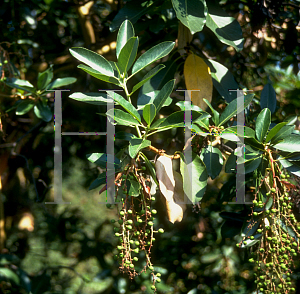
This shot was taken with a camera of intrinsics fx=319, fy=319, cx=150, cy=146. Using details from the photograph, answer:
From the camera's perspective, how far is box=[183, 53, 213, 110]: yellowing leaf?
99cm

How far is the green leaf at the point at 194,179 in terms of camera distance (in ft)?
2.51

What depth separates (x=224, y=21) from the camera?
1.00 m

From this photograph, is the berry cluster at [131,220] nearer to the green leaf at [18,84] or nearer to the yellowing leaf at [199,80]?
the yellowing leaf at [199,80]

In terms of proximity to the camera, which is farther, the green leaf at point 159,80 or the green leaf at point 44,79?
the green leaf at point 44,79

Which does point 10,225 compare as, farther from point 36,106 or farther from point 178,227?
point 178,227

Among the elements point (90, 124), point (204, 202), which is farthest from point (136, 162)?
point (204, 202)

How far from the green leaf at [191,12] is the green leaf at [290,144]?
36 cm

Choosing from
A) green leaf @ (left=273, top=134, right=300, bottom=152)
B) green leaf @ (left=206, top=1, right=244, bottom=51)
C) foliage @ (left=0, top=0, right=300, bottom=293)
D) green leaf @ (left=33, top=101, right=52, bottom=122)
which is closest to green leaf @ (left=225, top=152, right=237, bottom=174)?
foliage @ (left=0, top=0, right=300, bottom=293)

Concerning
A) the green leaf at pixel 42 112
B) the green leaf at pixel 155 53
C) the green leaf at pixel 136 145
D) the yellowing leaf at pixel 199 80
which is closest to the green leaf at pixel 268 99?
the yellowing leaf at pixel 199 80

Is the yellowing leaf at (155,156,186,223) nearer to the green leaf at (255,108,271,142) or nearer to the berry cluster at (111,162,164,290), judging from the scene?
the berry cluster at (111,162,164,290)

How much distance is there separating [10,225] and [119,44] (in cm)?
129

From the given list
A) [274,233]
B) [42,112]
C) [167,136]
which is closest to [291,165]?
[274,233]

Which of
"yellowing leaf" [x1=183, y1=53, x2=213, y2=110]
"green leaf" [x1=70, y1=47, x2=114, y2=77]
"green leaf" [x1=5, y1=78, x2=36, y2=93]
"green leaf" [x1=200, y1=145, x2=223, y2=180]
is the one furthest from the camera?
"green leaf" [x1=5, y1=78, x2=36, y2=93]

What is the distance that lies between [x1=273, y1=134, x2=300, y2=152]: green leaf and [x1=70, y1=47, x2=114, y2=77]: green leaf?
0.45m
